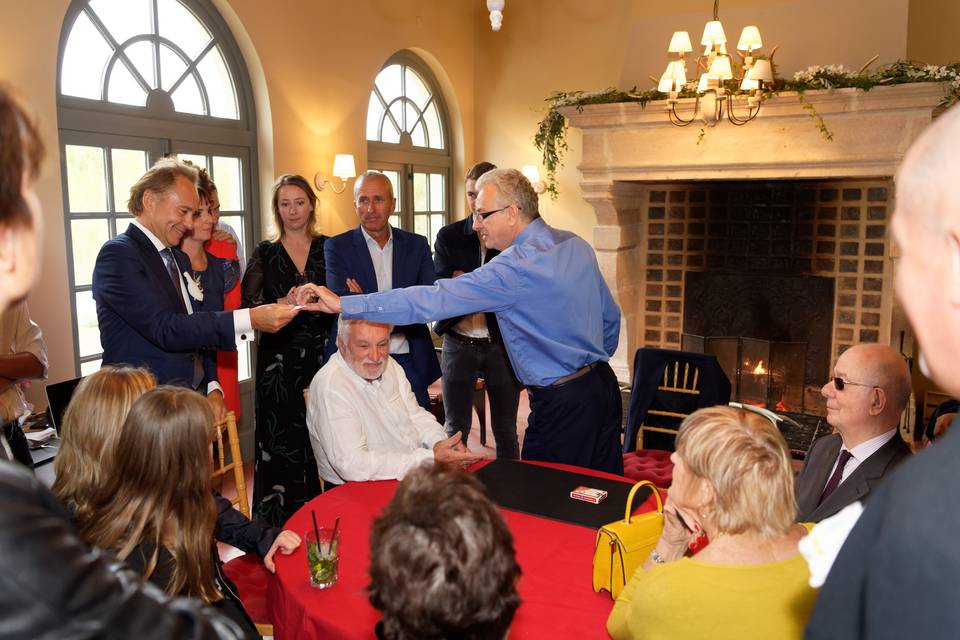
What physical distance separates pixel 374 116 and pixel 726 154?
300 centimetres

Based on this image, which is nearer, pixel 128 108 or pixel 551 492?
pixel 551 492

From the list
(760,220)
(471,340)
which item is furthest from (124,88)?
(760,220)

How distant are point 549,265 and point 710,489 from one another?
149cm

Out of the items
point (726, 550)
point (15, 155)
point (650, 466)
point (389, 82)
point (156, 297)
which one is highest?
point (389, 82)

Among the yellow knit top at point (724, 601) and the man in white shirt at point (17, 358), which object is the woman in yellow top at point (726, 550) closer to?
the yellow knit top at point (724, 601)

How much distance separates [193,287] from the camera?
2.87 meters

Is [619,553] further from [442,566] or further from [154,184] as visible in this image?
[154,184]

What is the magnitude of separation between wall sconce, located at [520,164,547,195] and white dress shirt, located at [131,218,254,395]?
445 centimetres

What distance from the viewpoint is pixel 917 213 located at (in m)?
0.59

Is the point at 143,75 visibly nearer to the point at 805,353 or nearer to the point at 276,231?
the point at 276,231

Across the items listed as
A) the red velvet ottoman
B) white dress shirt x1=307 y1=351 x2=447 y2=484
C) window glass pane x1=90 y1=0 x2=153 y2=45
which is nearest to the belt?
the red velvet ottoman

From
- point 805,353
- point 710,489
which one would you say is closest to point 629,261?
point 805,353

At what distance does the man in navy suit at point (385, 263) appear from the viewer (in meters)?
3.62

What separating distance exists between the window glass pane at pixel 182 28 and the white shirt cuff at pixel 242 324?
2715 mm
